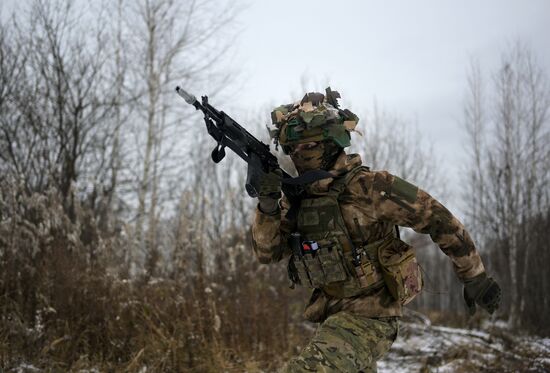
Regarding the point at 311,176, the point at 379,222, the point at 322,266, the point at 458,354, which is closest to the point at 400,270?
the point at 379,222

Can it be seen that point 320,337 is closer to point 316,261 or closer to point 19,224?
point 316,261

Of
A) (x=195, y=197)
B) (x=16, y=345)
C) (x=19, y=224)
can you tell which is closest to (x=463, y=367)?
(x=195, y=197)

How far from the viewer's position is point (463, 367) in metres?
4.73

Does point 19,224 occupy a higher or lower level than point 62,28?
lower

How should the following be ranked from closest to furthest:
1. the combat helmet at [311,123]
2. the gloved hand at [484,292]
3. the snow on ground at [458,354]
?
1. the gloved hand at [484,292]
2. the combat helmet at [311,123]
3. the snow on ground at [458,354]

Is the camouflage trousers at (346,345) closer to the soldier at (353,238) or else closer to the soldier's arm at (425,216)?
the soldier at (353,238)

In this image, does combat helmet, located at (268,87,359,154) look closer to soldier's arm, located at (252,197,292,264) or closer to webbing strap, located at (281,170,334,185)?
webbing strap, located at (281,170,334,185)

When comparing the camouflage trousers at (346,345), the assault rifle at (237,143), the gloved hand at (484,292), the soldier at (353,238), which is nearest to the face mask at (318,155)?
the soldier at (353,238)

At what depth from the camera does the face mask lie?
7.81 ft

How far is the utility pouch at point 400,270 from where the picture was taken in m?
2.22

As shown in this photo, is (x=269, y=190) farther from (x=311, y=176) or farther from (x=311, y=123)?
(x=311, y=123)

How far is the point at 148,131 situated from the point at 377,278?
7685 mm

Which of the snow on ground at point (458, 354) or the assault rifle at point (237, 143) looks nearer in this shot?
the assault rifle at point (237, 143)

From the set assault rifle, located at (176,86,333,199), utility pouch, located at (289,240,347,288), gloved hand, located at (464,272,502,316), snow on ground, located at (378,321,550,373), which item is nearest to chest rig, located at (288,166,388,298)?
utility pouch, located at (289,240,347,288)
